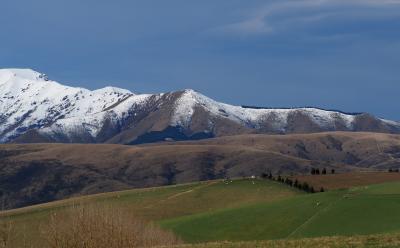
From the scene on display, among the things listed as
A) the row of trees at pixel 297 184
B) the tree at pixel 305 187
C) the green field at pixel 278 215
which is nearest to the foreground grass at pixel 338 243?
the green field at pixel 278 215

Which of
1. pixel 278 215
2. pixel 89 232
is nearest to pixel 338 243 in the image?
pixel 89 232

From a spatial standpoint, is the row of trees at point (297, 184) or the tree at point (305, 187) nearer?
the row of trees at point (297, 184)

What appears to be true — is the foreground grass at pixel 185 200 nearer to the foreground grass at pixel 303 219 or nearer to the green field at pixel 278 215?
the green field at pixel 278 215

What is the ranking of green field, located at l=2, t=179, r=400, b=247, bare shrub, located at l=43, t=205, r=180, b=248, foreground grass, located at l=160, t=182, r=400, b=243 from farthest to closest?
green field, located at l=2, t=179, r=400, b=247, foreground grass, located at l=160, t=182, r=400, b=243, bare shrub, located at l=43, t=205, r=180, b=248

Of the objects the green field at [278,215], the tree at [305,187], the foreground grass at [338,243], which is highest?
the tree at [305,187]

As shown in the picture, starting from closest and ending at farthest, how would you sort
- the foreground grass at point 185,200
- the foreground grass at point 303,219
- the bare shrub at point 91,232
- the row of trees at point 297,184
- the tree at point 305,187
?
1. the bare shrub at point 91,232
2. the foreground grass at point 303,219
3. the foreground grass at point 185,200
4. the row of trees at point 297,184
5. the tree at point 305,187

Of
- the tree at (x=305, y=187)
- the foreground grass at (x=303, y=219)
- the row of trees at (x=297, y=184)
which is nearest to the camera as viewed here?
the foreground grass at (x=303, y=219)

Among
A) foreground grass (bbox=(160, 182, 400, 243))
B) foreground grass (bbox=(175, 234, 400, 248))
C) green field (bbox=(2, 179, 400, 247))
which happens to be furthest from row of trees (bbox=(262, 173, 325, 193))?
foreground grass (bbox=(175, 234, 400, 248))

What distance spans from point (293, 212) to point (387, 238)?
152 ft

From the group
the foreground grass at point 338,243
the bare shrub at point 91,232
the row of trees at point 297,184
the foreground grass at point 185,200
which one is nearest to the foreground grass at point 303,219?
the bare shrub at point 91,232

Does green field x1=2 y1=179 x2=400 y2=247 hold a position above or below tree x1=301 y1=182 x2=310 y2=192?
below

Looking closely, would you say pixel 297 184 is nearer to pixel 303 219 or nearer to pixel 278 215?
pixel 278 215

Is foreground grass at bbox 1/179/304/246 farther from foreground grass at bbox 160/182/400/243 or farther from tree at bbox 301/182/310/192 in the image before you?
foreground grass at bbox 160/182/400/243

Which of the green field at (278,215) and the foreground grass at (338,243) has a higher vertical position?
the foreground grass at (338,243)
